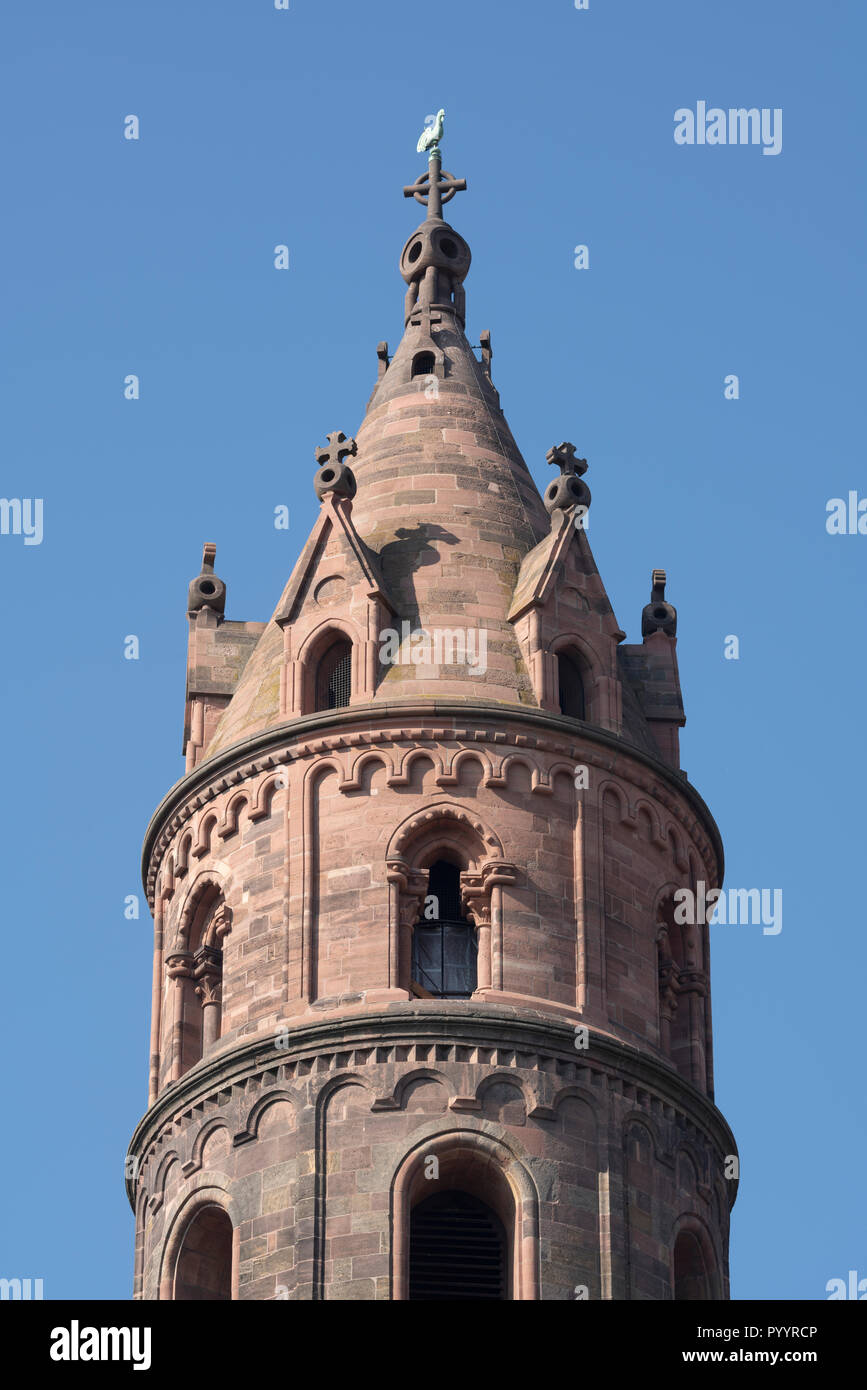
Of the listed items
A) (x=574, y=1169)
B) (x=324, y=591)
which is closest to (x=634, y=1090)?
(x=574, y=1169)

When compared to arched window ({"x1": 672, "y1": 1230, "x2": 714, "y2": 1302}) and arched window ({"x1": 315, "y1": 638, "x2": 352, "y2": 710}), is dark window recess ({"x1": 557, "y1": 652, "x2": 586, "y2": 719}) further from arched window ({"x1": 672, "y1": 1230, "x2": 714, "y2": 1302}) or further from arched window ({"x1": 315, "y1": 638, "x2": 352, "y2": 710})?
arched window ({"x1": 672, "y1": 1230, "x2": 714, "y2": 1302})

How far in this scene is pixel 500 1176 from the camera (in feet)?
200

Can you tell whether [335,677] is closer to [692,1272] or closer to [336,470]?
[336,470]

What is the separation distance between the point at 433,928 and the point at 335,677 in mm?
5361

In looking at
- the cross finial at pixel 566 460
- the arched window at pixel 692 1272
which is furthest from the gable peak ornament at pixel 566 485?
the arched window at pixel 692 1272

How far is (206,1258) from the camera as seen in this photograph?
62531 millimetres

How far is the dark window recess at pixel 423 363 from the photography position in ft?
241

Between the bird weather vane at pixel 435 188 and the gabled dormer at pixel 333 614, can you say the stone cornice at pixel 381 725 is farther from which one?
the bird weather vane at pixel 435 188

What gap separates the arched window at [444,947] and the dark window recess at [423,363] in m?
12.4

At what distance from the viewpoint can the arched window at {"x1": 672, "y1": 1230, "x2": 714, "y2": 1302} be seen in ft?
208

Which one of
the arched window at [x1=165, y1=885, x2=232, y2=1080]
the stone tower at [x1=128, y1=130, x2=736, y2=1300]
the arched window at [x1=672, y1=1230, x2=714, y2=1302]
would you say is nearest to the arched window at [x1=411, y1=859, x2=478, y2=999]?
the stone tower at [x1=128, y1=130, x2=736, y2=1300]

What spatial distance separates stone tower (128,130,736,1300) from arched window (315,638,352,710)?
0.08m

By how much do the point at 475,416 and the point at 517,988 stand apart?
13706mm

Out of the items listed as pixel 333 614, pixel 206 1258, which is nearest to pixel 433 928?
pixel 333 614
